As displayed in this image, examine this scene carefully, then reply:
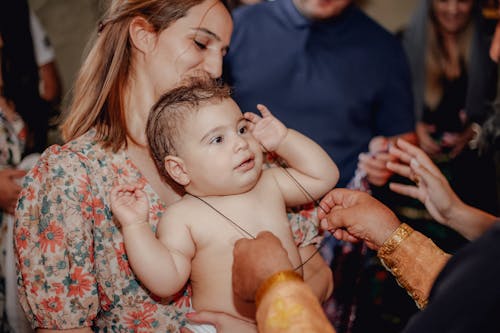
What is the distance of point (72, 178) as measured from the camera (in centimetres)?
127

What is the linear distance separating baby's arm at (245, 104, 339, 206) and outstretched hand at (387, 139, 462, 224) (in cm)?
43

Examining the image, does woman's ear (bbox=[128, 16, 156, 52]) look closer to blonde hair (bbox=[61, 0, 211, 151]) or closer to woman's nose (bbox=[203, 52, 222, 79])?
blonde hair (bbox=[61, 0, 211, 151])

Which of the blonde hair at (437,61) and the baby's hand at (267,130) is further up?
the baby's hand at (267,130)

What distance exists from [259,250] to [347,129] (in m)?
1.39

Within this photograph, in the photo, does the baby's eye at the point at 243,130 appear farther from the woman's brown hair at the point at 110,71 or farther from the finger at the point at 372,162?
the finger at the point at 372,162

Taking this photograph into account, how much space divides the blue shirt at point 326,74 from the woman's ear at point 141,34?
740mm

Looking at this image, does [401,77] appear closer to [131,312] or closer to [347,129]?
[347,129]

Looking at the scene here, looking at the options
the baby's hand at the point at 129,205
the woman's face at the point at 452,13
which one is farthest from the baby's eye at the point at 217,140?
the woman's face at the point at 452,13

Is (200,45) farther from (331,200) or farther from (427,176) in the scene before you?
(427,176)

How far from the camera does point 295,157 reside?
4.71 feet

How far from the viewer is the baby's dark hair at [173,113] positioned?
1302 mm

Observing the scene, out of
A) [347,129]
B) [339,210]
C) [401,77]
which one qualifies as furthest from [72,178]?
[401,77]

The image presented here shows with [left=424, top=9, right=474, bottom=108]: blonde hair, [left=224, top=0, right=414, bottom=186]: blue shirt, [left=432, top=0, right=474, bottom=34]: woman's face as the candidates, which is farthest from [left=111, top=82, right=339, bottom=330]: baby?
[left=432, top=0, right=474, bottom=34]: woman's face

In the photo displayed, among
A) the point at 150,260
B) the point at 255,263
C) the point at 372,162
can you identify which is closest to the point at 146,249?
the point at 150,260
